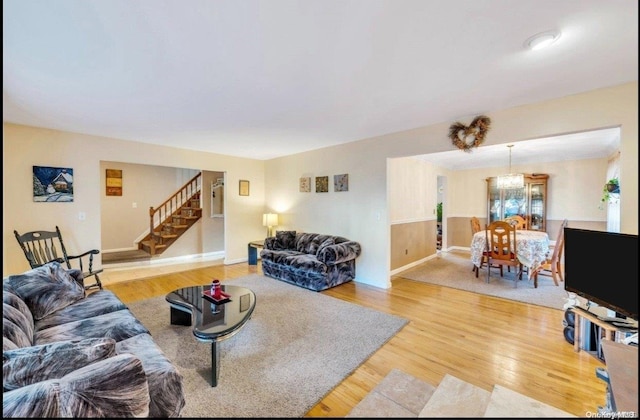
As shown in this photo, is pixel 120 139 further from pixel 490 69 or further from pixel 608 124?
pixel 608 124

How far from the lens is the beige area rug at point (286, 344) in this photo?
179 cm

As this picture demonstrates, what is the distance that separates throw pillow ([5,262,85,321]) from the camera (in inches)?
81.3

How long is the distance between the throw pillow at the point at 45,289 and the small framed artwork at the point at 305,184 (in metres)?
3.62

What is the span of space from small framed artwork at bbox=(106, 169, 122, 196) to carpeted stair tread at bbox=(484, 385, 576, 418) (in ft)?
26.1

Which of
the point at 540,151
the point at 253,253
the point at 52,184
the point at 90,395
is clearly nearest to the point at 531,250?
the point at 540,151

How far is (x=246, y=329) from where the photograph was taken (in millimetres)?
2695

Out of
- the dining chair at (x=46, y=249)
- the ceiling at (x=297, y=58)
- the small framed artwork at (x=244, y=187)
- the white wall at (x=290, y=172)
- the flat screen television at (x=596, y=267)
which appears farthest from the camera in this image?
the small framed artwork at (x=244, y=187)

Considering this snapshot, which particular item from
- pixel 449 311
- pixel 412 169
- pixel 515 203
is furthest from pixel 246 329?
pixel 515 203

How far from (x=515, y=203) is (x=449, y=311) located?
4.63m

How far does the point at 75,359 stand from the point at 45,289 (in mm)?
1443

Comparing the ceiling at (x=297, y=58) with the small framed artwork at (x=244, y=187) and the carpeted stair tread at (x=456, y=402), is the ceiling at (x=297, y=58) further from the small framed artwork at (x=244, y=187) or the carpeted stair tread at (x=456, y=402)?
the small framed artwork at (x=244, y=187)

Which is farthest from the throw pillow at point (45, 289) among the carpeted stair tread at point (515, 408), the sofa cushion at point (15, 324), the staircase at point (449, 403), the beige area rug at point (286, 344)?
the carpeted stair tread at point (515, 408)

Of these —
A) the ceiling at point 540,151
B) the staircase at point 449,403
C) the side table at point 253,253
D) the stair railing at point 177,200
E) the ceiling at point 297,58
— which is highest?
the ceiling at point 297,58

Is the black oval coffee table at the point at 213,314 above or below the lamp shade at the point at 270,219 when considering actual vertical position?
below
